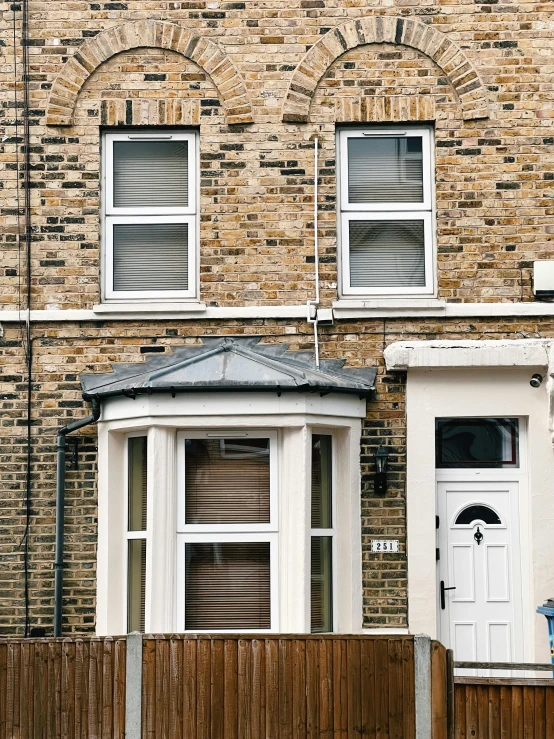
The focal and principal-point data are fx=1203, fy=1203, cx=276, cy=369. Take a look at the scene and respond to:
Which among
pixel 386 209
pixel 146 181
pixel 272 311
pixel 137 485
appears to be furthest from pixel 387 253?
pixel 137 485

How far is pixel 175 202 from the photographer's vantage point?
36.9ft

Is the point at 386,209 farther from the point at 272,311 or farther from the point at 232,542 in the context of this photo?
the point at 232,542

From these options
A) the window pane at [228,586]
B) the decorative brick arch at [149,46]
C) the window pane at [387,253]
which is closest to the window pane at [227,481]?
the window pane at [228,586]

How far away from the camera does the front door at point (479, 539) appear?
35.1ft

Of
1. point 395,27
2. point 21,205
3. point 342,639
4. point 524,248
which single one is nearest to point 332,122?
point 395,27

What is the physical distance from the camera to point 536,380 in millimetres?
10750

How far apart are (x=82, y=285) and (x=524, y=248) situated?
4051 mm

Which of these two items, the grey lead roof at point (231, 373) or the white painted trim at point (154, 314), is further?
the white painted trim at point (154, 314)

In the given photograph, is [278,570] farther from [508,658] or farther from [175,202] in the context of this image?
[175,202]

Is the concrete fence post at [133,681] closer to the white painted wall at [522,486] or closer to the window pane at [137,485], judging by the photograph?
the window pane at [137,485]

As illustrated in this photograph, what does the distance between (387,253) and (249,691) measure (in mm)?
4428

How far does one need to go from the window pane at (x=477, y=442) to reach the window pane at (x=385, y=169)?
84.5 inches

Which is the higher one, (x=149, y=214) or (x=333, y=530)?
(x=149, y=214)

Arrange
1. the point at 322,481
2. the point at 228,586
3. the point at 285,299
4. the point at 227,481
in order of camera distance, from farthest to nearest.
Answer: the point at 285,299, the point at 322,481, the point at 227,481, the point at 228,586
